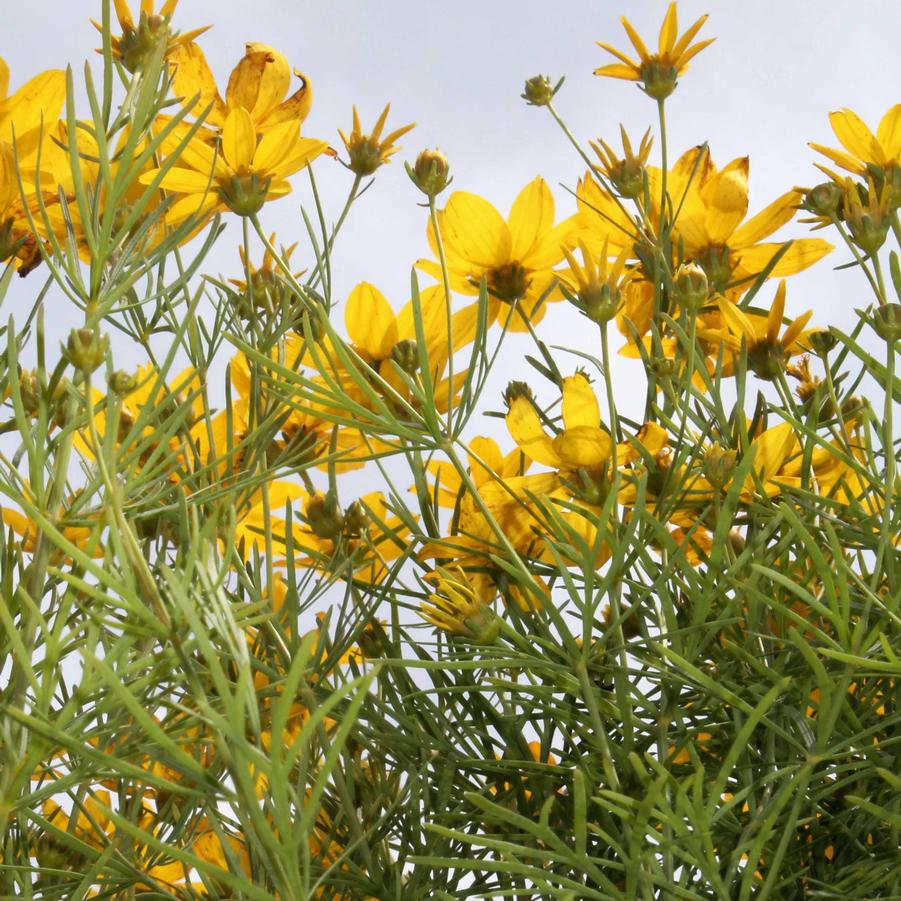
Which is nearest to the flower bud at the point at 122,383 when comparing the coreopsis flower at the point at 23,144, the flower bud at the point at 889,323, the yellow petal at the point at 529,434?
the coreopsis flower at the point at 23,144

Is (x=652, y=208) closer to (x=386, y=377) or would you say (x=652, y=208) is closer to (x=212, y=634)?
(x=386, y=377)

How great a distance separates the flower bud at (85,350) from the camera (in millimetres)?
300

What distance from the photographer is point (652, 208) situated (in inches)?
24.2

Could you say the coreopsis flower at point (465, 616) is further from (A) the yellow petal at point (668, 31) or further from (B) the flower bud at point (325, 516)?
(A) the yellow petal at point (668, 31)

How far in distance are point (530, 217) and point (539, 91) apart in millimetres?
109

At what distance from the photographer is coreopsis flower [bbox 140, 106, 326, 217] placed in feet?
1.61

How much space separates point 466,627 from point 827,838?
148 millimetres

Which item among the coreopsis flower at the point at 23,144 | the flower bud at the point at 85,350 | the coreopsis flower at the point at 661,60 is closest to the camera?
the flower bud at the point at 85,350

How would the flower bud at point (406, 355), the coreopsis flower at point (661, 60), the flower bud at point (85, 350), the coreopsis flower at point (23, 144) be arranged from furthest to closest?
the coreopsis flower at point (661, 60), the flower bud at point (406, 355), the coreopsis flower at point (23, 144), the flower bud at point (85, 350)

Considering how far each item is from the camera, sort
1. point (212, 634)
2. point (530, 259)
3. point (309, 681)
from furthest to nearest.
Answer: point (530, 259), point (309, 681), point (212, 634)

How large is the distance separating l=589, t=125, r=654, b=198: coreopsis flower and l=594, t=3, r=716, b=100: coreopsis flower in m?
0.06

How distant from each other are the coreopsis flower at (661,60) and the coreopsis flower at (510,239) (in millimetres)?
106

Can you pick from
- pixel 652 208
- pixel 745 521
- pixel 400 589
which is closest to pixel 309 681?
pixel 400 589

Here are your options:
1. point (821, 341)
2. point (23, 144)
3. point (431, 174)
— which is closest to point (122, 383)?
point (23, 144)
